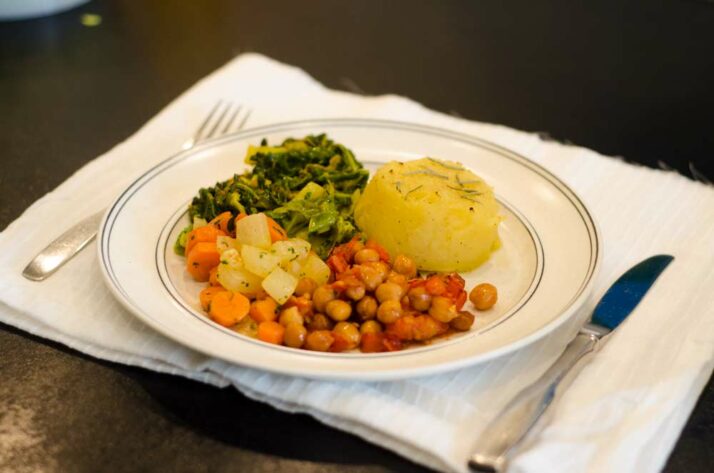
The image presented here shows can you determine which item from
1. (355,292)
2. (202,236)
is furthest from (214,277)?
(355,292)

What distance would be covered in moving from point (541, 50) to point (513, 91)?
80 cm

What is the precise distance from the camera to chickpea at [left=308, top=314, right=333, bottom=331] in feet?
8.66

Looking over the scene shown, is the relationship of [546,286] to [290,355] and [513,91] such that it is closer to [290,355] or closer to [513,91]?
[290,355]

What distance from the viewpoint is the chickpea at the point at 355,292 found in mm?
2693

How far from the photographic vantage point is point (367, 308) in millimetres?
2688

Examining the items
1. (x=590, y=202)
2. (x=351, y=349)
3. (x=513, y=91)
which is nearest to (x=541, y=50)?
(x=513, y=91)

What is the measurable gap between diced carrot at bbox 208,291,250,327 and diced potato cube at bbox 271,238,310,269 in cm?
22

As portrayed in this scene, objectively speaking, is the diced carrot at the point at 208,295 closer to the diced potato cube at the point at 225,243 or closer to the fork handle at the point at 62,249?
the diced potato cube at the point at 225,243

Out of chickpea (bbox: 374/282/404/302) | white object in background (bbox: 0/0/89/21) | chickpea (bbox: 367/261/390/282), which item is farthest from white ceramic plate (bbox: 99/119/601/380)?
white object in background (bbox: 0/0/89/21)

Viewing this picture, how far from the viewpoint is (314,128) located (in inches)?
156

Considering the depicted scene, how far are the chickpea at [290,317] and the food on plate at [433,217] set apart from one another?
719 mm

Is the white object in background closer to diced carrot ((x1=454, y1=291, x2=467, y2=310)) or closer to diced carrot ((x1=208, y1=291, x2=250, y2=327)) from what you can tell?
diced carrot ((x1=208, y1=291, x2=250, y2=327))

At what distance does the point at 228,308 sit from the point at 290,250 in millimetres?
349

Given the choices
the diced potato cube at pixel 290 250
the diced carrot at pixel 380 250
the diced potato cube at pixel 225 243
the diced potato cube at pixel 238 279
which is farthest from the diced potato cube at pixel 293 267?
the diced carrot at pixel 380 250
